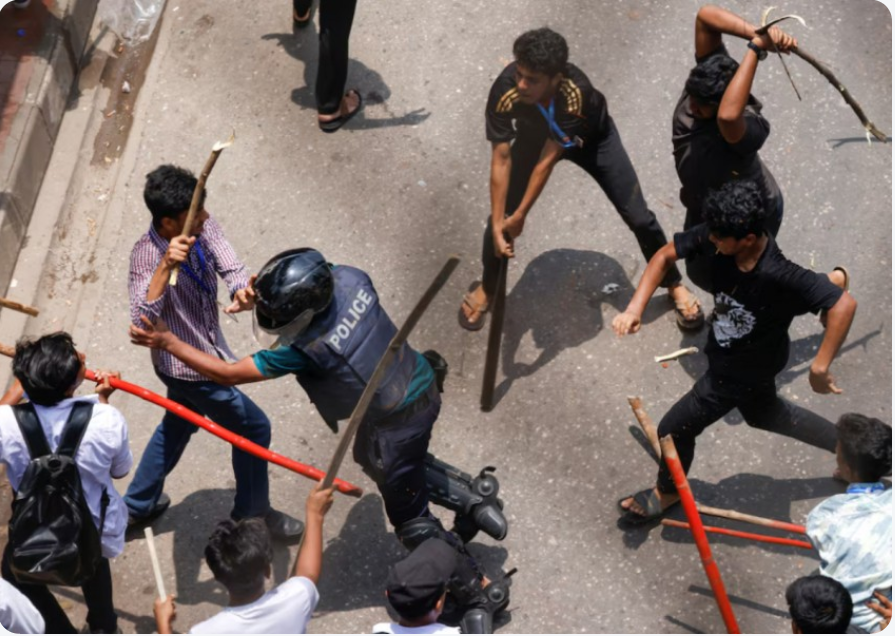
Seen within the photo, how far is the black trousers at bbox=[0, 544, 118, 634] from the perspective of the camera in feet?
18.2

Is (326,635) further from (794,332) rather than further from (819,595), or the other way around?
(794,332)

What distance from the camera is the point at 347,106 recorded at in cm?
820

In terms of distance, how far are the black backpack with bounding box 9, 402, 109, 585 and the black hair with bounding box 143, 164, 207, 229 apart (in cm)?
87

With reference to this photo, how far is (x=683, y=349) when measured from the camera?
7090mm

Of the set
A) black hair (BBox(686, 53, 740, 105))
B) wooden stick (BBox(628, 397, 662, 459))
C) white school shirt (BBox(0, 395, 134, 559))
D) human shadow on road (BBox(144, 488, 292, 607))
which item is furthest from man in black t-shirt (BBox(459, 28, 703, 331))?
white school shirt (BBox(0, 395, 134, 559))

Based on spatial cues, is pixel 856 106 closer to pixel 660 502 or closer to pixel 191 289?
pixel 660 502

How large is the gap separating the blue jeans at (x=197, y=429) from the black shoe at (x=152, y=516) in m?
0.03

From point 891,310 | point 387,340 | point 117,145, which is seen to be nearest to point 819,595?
point 387,340

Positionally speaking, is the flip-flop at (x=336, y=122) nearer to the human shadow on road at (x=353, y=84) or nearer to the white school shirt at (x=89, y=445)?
the human shadow on road at (x=353, y=84)

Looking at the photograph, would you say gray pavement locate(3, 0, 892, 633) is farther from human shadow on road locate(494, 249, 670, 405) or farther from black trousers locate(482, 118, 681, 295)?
black trousers locate(482, 118, 681, 295)

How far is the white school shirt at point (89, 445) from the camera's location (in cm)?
513

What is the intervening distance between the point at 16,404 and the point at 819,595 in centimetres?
312

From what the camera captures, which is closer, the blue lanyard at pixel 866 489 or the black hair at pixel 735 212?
the blue lanyard at pixel 866 489

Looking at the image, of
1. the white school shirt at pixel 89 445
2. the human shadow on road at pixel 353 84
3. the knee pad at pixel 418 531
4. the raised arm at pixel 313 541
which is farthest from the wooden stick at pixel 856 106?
the white school shirt at pixel 89 445
